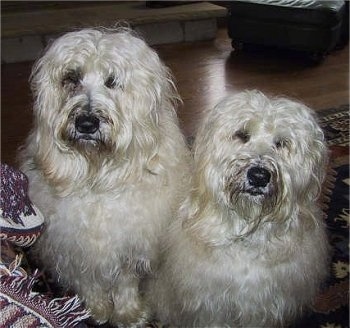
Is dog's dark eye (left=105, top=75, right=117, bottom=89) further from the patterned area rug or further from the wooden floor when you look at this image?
the wooden floor

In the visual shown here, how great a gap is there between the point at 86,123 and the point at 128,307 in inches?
28.0

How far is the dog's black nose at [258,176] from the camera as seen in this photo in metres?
1.31

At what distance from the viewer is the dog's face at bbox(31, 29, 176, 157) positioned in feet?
4.67

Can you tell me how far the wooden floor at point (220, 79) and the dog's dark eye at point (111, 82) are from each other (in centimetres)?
151

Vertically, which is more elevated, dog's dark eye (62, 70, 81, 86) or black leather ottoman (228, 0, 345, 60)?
dog's dark eye (62, 70, 81, 86)

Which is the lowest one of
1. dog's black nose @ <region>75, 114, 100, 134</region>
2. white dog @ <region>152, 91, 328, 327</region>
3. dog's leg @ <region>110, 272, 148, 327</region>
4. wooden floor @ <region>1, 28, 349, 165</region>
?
wooden floor @ <region>1, 28, 349, 165</region>

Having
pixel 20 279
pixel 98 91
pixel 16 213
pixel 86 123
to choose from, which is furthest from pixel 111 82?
pixel 20 279

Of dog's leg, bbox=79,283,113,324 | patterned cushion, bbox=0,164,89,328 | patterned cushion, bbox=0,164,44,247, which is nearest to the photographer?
patterned cushion, bbox=0,164,89,328

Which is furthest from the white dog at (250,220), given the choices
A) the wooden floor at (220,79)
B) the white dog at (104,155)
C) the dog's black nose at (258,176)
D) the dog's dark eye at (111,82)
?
the wooden floor at (220,79)

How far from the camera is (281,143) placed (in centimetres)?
139

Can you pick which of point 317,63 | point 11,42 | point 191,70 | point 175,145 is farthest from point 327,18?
point 175,145

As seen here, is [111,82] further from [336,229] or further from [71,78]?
[336,229]

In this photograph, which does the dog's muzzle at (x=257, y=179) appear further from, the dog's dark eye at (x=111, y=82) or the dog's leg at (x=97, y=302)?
the dog's leg at (x=97, y=302)

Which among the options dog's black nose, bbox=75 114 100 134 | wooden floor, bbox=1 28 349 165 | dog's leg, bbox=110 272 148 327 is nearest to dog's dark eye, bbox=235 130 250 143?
dog's black nose, bbox=75 114 100 134
